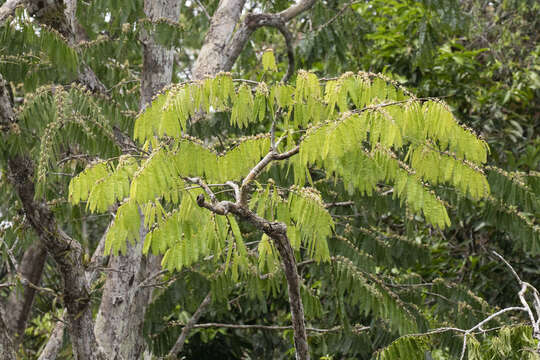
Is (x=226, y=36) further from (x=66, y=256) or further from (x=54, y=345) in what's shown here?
(x=54, y=345)

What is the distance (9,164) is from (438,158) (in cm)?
214

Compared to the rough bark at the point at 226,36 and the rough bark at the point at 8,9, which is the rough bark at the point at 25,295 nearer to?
the rough bark at the point at 226,36

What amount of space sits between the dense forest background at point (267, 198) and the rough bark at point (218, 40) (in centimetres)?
1

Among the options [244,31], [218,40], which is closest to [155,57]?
[218,40]

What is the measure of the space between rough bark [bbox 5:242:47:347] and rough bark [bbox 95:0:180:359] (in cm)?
215

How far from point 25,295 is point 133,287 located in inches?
106

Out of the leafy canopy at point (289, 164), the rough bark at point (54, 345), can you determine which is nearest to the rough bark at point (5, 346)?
the leafy canopy at point (289, 164)

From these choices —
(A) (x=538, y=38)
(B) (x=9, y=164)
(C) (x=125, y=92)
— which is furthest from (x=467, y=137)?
(A) (x=538, y=38)

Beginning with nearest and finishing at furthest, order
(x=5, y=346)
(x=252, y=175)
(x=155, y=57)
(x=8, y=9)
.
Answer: (x=252, y=175) < (x=5, y=346) < (x=8, y=9) < (x=155, y=57)

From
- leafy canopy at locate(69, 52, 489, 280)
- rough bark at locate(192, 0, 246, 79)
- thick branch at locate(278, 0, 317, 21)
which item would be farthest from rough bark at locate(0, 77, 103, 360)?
thick branch at locate(278, 0, 317, 21)

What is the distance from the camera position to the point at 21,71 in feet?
14.2

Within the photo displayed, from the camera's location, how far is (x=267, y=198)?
2.90 metres

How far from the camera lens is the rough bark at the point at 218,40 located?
15.9 feet

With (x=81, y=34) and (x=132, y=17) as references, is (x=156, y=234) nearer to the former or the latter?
(x=132, y=17)
